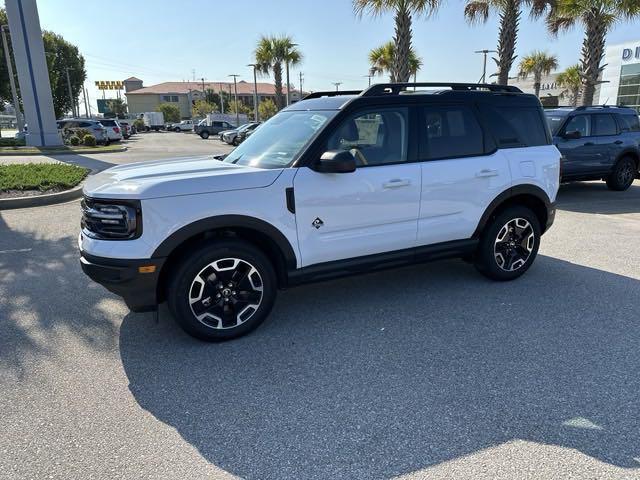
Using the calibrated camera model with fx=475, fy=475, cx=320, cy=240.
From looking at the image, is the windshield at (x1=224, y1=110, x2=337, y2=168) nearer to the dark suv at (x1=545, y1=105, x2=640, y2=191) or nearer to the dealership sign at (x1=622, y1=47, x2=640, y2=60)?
the dark suv at (x1=545, y1=105, x2=640, y2=191)

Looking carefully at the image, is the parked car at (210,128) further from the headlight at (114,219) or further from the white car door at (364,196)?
the headlight at (114,219)

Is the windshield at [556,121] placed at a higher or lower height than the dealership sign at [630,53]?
lower

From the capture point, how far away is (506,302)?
4492 mm

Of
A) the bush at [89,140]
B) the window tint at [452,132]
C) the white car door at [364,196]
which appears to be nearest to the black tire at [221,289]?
the white car door at [364,196]

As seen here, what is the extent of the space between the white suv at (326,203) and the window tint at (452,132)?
11 mm

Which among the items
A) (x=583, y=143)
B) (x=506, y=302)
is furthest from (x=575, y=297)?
(x=583, y=143)

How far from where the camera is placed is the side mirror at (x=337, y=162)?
3602 mm

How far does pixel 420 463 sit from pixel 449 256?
8.33ft

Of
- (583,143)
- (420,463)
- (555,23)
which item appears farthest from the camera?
(555,23)

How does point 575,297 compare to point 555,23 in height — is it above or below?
below

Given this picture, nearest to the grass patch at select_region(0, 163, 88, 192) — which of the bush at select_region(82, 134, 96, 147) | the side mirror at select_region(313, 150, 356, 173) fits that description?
the side mirror at select_region(313, 150, 356, 173)

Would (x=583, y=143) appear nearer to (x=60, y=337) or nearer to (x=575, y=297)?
(x=575, y=297)

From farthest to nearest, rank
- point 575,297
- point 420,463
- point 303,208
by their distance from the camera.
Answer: point 575,297, point 303,208, point 420,463

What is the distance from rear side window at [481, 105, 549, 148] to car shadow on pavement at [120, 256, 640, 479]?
60.2 inches
